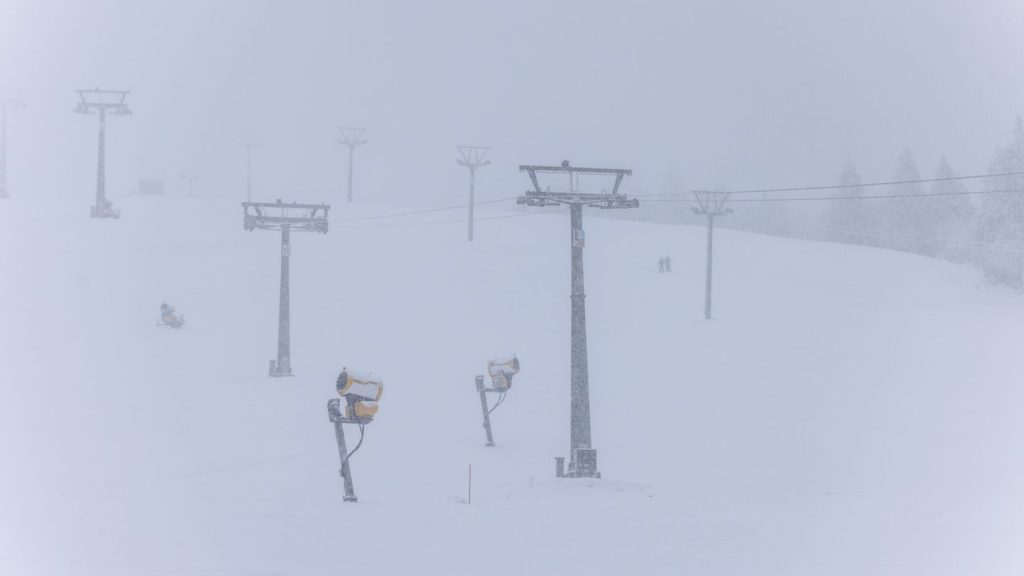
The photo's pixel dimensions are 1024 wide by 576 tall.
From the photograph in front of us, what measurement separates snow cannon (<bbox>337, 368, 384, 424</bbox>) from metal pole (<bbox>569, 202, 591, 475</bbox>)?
4685mm

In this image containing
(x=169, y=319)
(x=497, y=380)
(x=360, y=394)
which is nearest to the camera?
(x=360, y=394)

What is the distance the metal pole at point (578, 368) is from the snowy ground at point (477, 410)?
1228 millimetres

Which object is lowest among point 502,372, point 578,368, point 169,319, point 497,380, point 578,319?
point 497,380

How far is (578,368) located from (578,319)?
2.87 ft

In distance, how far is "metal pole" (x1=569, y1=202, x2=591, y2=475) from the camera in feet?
59.0

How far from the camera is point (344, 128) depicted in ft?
257

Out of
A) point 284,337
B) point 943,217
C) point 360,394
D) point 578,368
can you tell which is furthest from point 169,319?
point 943,217

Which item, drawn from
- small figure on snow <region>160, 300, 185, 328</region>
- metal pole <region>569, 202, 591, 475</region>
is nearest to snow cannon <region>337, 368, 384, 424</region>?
metal pole <region>569, 202, 591, 475</region>

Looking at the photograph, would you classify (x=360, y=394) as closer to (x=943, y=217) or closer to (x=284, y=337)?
(x=284, y=337)

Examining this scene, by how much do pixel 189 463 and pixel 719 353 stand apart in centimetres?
2493

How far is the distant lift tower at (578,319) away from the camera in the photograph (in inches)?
696

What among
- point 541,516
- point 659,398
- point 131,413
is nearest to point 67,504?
point 541,516

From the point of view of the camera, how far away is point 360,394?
46.2ft

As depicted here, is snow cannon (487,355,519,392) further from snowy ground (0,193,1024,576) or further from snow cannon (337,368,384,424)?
snow cannon (337,368,384,424)
